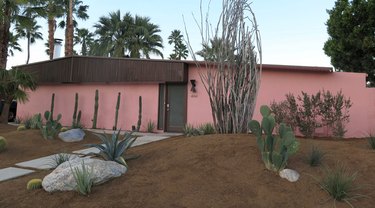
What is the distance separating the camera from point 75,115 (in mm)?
15352

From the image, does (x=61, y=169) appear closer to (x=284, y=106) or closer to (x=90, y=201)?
(x=90, y=201)

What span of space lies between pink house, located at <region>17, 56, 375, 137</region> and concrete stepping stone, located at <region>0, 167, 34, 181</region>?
805 centimetres

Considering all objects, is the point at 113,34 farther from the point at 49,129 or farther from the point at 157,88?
the point at 49,129

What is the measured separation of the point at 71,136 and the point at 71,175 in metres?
5.35

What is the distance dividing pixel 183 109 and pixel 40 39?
35952 millimetres

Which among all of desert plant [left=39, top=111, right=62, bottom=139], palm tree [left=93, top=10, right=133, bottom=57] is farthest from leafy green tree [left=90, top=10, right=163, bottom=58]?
desert plant [left=39, top=111, right=62, bottom=139]

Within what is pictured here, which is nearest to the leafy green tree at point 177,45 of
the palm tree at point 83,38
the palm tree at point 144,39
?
the palm tree at point 83,38

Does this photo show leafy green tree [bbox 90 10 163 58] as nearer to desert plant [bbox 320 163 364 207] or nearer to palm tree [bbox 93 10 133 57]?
palm tree [bbox 93 10 133 57]

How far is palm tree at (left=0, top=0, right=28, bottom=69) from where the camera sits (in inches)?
566

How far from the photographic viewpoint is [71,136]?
9.77m

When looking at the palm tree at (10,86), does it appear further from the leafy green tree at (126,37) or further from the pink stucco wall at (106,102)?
the leafy green tree at (126,37)

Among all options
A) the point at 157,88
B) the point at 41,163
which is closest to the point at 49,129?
the point at 41,163

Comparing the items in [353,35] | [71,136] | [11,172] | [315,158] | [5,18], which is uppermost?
[5,18]

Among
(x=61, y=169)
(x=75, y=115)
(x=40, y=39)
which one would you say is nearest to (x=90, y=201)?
(x=61, y=169)
